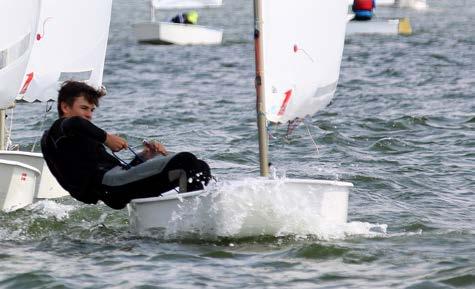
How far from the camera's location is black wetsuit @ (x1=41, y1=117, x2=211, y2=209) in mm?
6906

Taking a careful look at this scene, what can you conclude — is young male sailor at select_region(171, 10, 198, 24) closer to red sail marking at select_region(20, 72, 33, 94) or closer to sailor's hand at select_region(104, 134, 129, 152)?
red sail marking at select_region(20, 72, 33, 94)

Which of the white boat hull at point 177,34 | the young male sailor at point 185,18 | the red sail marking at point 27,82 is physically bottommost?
the red sail marking at point 27,82

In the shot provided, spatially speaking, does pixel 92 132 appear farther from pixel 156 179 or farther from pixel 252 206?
pixel 252 206

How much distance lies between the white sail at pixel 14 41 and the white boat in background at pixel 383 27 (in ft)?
75.2

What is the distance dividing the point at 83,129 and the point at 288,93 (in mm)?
1241

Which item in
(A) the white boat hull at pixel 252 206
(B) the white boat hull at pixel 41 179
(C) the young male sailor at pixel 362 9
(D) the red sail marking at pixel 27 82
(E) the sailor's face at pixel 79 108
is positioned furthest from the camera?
(C) the young male sailor at pixel 362 9

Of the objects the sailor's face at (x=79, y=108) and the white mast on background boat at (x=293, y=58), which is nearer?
the sailor's face at (x=79, y=108)

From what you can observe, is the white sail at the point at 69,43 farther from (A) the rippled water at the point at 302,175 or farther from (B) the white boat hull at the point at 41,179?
(A) the rippled water at the point at 302,175

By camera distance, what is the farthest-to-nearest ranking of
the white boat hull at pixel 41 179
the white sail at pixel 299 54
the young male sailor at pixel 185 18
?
the young male sailor at pixel 185 18
the white boat hull at pixel 41 179
the white sail at pixel 299 54

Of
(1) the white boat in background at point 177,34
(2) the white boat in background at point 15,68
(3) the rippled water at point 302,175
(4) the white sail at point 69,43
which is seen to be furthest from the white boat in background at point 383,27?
(2) the white boat in background at point 15,68

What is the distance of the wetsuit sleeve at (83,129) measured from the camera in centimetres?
688

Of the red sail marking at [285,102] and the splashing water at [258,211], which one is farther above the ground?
the red sail marking at [285,102]

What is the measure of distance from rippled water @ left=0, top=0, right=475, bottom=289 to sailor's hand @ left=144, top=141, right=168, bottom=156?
0.50 m

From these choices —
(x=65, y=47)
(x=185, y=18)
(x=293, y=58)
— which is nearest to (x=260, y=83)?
(x=293, y=58)
